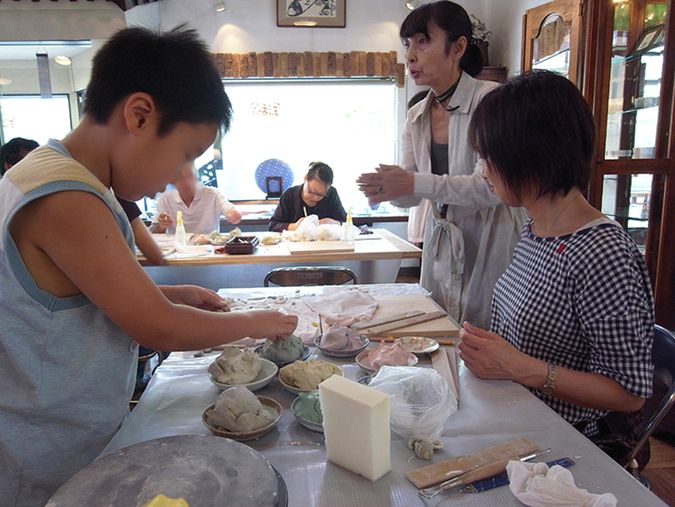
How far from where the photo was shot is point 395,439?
80 centimetres

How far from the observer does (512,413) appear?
2.87ft

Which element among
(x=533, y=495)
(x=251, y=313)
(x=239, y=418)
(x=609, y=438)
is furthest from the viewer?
(x=609, y=438)

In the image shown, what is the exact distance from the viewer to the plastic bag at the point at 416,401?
78 cm

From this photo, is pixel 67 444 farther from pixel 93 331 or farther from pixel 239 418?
pixel 239 418

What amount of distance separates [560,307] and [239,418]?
714 mm

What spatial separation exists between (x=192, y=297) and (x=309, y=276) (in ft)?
3.81

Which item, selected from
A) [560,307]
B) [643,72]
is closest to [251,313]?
[560,307]

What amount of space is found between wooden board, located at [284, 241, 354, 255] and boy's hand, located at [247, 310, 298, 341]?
1775mm

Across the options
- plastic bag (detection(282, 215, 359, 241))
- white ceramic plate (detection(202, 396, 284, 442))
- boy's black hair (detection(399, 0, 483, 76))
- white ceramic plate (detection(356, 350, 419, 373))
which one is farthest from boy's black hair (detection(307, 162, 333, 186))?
white ceramic plate (detection(202, 396, 284, 442))

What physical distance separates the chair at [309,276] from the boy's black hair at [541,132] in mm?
1334

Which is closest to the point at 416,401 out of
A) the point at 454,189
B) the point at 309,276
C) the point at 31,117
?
the point at 454,189

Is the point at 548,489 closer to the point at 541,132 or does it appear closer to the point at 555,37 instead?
the point at 541,132

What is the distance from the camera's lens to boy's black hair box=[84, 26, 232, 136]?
2.68 ft

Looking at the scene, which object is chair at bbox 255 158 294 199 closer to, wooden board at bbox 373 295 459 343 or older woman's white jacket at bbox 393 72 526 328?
older woman's white jacket at bbox 393 72 526 328
